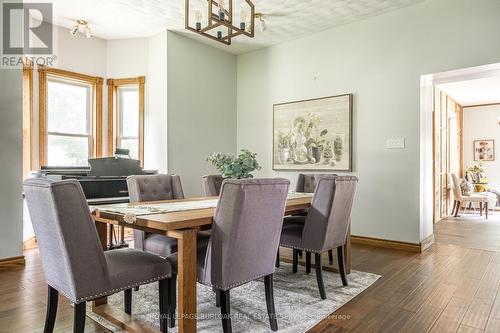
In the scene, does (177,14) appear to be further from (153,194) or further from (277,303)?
(277,303)

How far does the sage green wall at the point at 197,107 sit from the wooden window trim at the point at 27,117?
5.81 feet

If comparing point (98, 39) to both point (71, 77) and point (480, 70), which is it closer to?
point (71, 77)

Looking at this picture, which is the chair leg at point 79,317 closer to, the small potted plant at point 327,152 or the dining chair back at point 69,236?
the dining chair back at point 69,236

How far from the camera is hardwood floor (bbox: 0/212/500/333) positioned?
2086 mm

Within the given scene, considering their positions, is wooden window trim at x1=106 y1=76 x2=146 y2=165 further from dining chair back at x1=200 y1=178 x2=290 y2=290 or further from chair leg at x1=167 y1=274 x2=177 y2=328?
dining chair back at x1=200 y1=178 x2=290 y2=290

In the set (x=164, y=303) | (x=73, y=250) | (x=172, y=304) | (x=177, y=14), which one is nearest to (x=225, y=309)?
(x=164, y=303)

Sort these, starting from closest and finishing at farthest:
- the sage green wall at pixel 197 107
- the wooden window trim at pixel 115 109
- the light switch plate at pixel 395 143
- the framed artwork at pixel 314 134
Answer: the light switch plate at pixel 395 143 < the framed artwork at pixel 314 134 < the sage green wall at pixel 197 107 < the wooden window trim at pixel 115 109

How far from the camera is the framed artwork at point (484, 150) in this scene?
8086 mm

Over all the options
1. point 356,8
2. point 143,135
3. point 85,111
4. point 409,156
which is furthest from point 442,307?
point 85,111

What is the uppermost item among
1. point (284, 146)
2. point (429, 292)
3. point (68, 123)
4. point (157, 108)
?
point (157, 108)

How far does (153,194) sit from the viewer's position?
2889 mm
